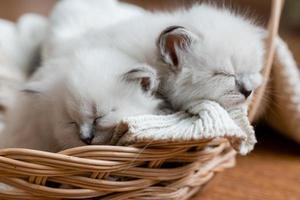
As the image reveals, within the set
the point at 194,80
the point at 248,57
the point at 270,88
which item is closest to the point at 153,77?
the point at 194,80

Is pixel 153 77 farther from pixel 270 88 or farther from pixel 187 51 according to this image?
pixel 270 88

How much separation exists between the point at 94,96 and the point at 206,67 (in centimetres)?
19

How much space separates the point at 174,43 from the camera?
80cm

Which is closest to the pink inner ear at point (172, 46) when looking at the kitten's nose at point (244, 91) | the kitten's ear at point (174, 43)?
the kitten's ear at point (174, 43)

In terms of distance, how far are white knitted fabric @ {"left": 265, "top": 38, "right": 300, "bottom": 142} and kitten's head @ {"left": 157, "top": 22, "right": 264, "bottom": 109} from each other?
0.71 feet

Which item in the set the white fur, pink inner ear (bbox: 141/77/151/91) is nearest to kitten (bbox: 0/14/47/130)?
the white fur

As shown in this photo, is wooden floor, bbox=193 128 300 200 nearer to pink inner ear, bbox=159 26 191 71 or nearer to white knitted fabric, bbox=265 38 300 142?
white knitted fabric, bbox=265 38 300 142

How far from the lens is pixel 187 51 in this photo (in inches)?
32.2

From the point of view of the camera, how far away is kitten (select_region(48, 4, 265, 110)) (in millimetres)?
809

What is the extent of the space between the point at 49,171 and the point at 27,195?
7 centimetres

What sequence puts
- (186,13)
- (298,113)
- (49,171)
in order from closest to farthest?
(49,171), (186,13), (298,113)

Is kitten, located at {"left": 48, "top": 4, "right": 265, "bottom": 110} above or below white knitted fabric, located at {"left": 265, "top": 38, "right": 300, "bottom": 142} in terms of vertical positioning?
above

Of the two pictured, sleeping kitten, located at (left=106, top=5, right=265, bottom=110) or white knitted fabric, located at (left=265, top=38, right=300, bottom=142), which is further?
→ white knitted fabric, located at (left=265, top=38, right=300, bottom=142)

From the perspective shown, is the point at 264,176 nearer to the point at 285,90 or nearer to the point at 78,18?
the point at 285,90
